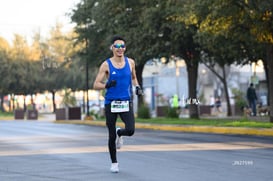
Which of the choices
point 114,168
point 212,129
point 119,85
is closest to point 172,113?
point 212,129

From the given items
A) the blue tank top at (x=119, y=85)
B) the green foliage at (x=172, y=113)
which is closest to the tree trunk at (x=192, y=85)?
the green foliage at (x=172, y=113)

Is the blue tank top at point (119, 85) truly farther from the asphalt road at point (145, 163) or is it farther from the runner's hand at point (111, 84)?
the asphalt road at point (145, 163)

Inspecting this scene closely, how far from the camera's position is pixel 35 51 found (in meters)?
66.2

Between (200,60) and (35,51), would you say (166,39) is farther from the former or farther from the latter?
(35,51)

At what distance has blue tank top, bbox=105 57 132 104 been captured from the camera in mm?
8508

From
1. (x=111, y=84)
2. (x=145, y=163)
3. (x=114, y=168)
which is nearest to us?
(x=111, y=84)

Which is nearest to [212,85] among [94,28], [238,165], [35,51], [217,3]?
[35,51]

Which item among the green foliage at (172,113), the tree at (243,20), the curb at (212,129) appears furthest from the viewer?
the green foliage at (172,113)

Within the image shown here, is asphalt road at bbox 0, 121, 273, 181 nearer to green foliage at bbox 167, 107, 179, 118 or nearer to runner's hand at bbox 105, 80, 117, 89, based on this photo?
runner's hand at bbox 105, 80, 117, 89

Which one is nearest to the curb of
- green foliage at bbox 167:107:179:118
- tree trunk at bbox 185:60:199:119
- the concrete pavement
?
the concrete pavement

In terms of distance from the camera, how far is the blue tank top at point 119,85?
8.51 meters

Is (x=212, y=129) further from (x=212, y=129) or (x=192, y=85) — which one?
(x=192, y=85)

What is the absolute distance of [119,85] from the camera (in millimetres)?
8516

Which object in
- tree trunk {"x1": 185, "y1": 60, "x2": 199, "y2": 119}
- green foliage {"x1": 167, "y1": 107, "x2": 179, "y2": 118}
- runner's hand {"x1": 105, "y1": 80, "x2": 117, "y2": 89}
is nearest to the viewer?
runner's hand {"x1": 105, "y1": 80, "x2": 117, "y2": 89}
